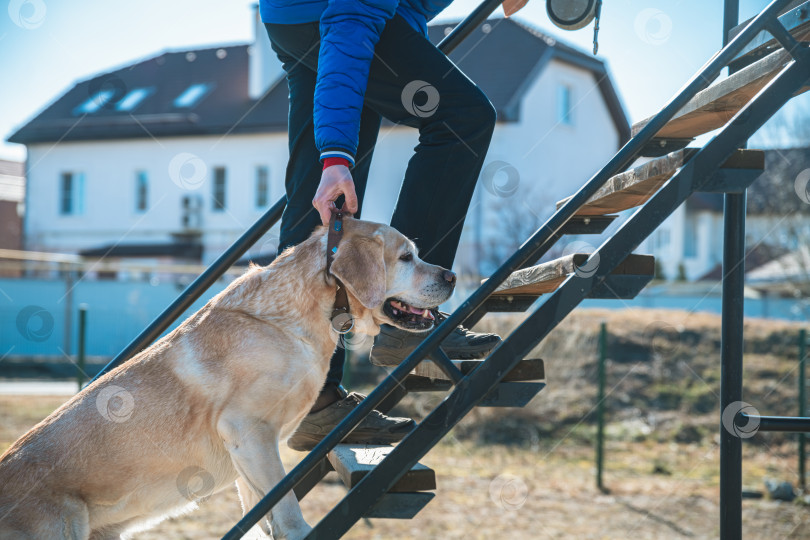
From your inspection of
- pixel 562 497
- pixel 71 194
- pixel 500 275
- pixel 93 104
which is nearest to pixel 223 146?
pixel 93 104

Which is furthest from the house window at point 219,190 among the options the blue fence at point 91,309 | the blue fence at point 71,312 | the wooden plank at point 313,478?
the wooden plank at point 313,478

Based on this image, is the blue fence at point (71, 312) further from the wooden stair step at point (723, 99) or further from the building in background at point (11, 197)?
the building in background at point (11, 197)

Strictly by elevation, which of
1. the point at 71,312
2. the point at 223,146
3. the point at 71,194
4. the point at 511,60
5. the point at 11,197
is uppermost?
the point at 511,60

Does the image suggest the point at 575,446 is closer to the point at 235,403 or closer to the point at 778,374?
the point at 778,374

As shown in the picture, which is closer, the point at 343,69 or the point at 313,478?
the point at 343,69

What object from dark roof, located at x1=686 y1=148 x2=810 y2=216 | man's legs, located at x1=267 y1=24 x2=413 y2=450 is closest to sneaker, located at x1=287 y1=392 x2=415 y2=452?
man's legs, located at x1=267 y1=24 x2=413 y2=450

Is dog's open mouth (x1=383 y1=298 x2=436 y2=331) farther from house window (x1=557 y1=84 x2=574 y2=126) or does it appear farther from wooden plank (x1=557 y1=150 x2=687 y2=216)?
house window (x1=557 y1=84 x2=574 y2=126)

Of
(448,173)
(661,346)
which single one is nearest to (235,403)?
(448,173)

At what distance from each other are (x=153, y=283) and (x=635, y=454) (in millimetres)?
13815

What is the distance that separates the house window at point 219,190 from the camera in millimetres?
27047

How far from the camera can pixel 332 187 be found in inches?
118

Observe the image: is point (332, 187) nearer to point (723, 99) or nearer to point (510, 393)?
point (510, 393)

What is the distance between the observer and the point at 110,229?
28766 millimetres

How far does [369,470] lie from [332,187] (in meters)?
1.13
